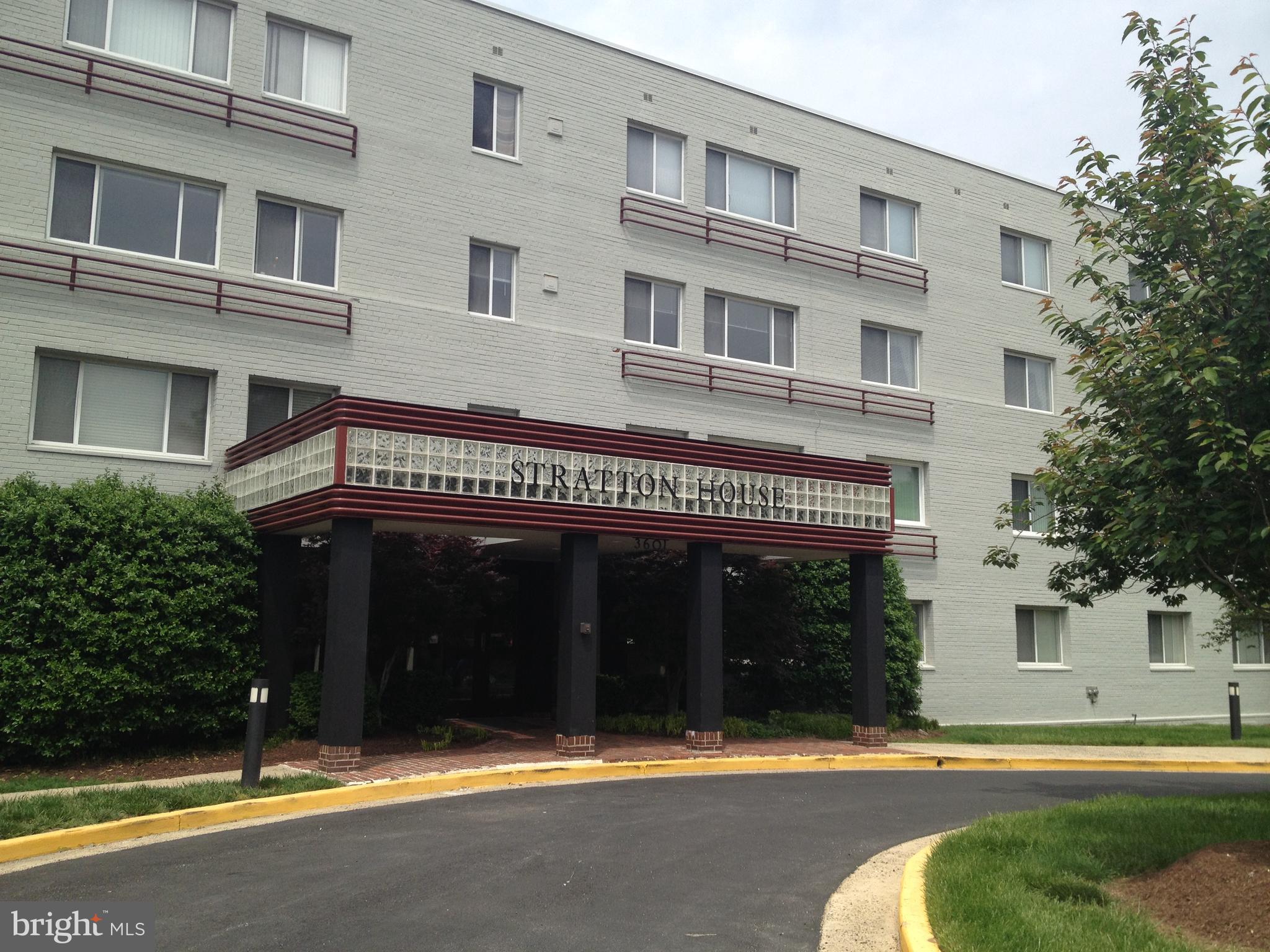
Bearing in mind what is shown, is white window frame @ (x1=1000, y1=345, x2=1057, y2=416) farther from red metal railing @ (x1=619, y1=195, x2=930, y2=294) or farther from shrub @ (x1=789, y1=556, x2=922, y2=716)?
shrub @ (x1=789, y1=556, x2=922, y2=716)

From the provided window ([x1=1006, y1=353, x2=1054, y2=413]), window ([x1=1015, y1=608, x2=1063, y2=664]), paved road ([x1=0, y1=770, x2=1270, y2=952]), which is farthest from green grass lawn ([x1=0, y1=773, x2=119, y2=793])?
window ([x1=1006, y1=353, x2=1054, y2=413])

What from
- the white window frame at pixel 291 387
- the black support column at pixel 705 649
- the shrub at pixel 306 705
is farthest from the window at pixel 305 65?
the black support column at pixel 705 649

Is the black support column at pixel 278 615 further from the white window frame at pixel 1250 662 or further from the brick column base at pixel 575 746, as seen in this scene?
the white window frame at pixel 1250 662

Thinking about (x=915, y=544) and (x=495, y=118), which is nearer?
(x=495, y=118)

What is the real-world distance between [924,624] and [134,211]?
59.5ft

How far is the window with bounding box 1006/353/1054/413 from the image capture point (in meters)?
28.8

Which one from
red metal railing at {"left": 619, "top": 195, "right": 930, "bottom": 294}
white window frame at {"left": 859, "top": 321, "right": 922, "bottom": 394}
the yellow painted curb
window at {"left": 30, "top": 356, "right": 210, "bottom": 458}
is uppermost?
red metal railing at {"left": 619, "top": 195, "right": 930, "bottom": 294}

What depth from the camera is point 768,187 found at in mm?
25312

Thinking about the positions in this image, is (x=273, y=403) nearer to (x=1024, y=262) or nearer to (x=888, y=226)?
(x=888, y=226)

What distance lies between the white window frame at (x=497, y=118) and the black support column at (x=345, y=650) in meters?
9.59

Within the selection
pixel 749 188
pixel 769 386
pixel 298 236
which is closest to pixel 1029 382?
pixel 769 386

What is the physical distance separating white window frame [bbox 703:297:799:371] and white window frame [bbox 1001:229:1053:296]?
23.1 feet

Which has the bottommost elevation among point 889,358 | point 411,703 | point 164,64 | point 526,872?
point 526,872

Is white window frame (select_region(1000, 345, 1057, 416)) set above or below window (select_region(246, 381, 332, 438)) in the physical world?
above
